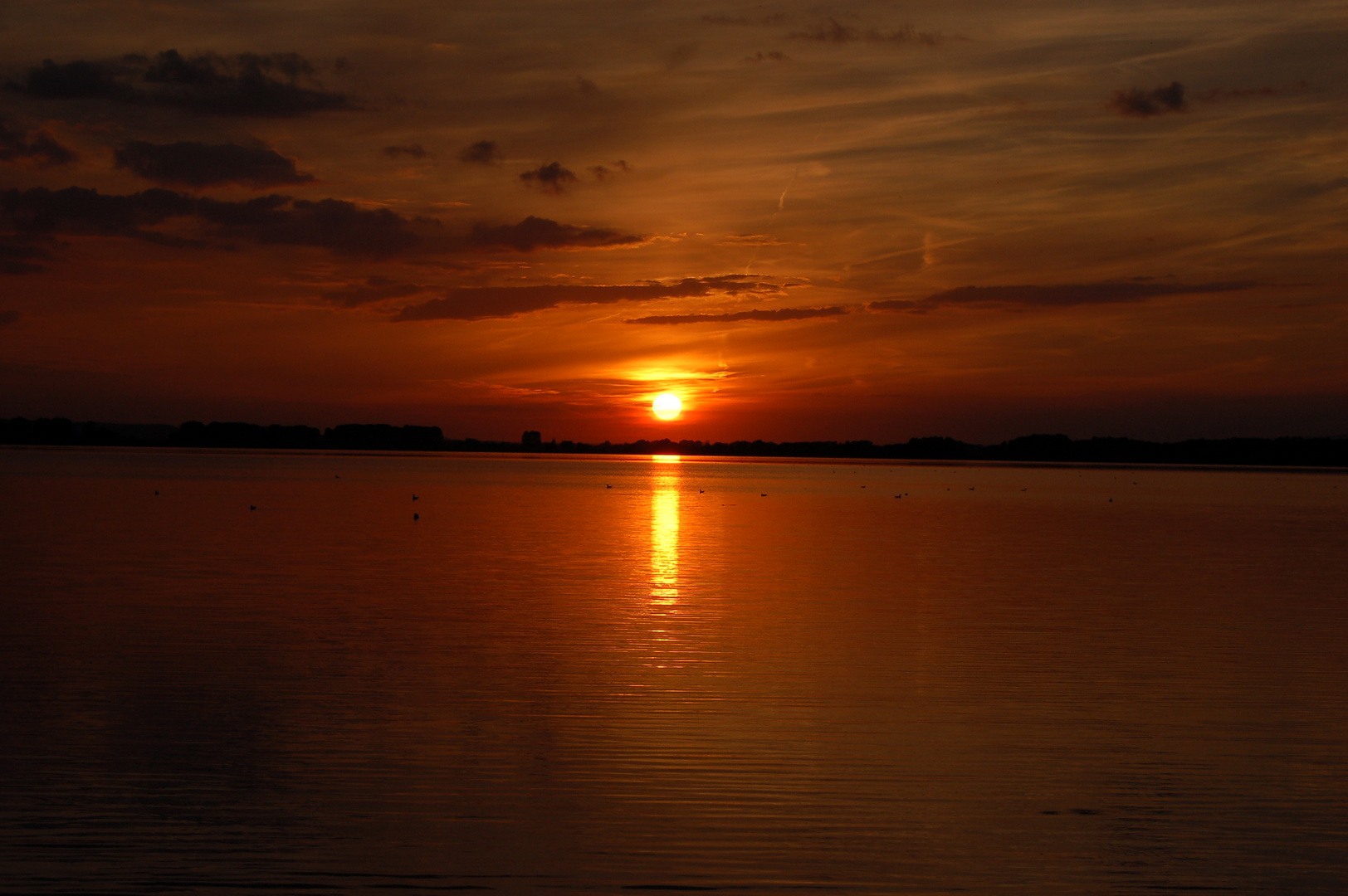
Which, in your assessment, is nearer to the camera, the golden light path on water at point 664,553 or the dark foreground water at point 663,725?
the dark foreground water at point 663,725

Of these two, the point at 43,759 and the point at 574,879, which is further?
the point at 43,759

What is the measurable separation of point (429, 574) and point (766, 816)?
16.8 m

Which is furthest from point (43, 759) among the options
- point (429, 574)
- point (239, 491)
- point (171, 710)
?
point (239, 491)

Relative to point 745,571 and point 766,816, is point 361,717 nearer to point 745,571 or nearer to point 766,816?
point 766,816

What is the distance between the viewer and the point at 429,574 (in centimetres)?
2480

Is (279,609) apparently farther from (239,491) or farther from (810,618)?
(239,491)

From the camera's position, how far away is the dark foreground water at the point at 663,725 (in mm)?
8266

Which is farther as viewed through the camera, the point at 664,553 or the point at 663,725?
the point at 664,553

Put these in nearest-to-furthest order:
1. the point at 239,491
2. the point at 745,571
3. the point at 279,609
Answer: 1. the point at 279,609
2. the point at 745,571
3. the point at 239,491

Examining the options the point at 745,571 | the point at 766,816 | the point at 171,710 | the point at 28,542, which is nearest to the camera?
the point at 766,816

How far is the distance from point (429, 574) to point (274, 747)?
551 inches

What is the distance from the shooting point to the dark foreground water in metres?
8.27

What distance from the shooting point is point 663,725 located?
1201 centimetres

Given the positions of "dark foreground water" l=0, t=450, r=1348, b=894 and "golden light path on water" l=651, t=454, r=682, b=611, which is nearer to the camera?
"dark foreground water" l=0, t=450, r=1348, b=894
